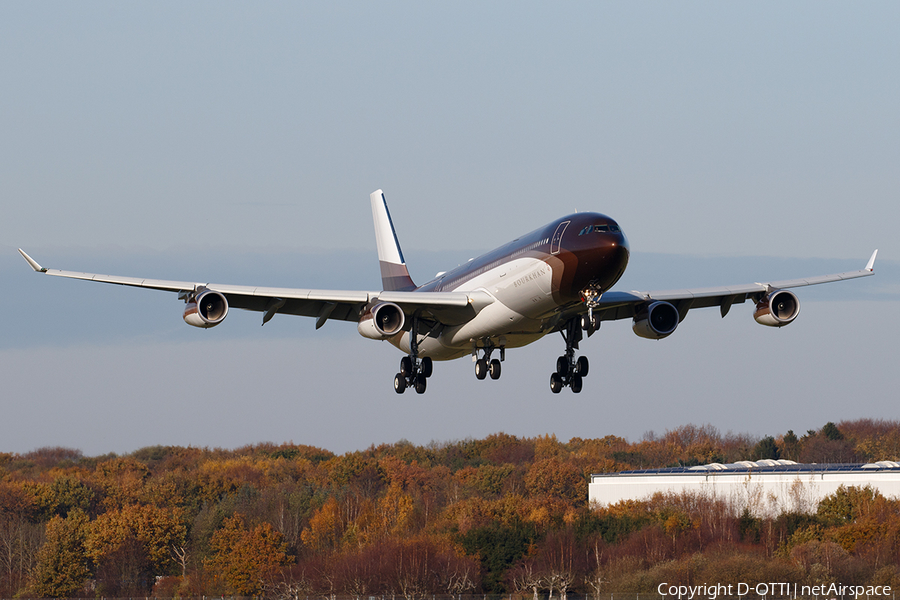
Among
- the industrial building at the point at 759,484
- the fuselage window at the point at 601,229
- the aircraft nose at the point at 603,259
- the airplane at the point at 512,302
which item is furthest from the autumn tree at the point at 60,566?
the fuselage window at the point at 601,229

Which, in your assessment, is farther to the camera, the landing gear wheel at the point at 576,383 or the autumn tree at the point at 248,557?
the autumn tree at the point at 248,557

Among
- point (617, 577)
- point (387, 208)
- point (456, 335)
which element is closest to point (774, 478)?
point (617, 577)

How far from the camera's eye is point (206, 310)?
52750 mm

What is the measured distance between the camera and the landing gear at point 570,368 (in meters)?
55.9

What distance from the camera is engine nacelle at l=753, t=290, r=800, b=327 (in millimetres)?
56281

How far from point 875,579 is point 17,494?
123620mm

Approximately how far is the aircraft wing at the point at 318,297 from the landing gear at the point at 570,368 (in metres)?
5.34

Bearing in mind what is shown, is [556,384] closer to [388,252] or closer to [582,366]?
[582,366]

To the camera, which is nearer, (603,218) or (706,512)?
(603,218)

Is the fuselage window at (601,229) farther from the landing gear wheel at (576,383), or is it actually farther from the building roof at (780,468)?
the building roof at (780,468)

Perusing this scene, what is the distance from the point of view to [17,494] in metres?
178

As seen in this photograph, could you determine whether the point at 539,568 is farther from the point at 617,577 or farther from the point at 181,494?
the point at 181,494

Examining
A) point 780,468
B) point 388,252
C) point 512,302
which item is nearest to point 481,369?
point 512,302

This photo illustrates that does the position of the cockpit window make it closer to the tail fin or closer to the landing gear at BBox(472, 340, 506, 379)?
the landing gear at BBox(472, 340, 506, 379)
